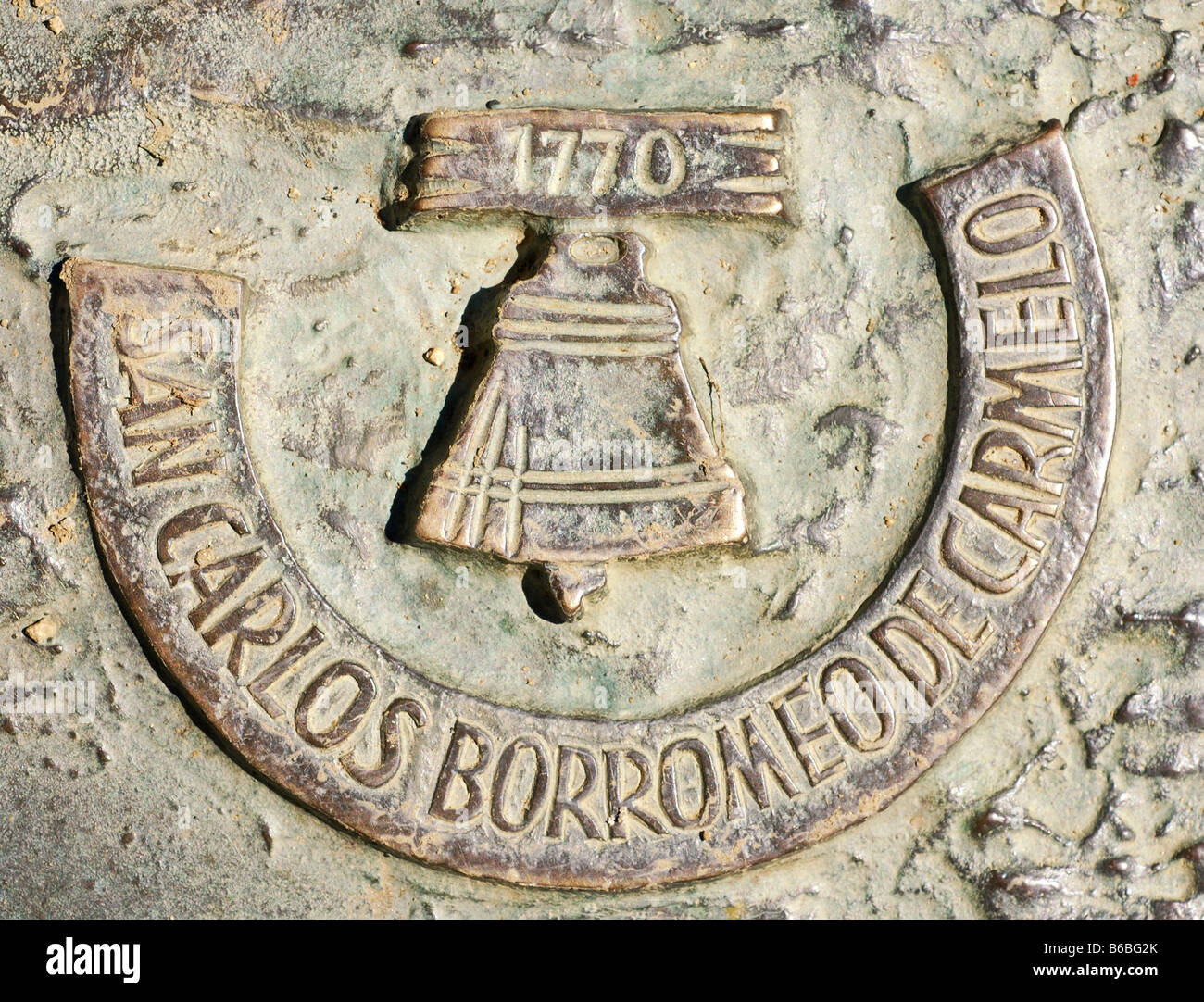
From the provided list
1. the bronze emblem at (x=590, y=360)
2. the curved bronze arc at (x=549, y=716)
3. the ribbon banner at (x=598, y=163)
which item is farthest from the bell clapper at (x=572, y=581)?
the ribbon banner at (x=598, y=163)

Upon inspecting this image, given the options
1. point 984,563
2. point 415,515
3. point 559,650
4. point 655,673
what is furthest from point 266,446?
point 984,563

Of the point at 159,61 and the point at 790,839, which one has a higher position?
the point at 159,61

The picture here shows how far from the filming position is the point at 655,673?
221cm

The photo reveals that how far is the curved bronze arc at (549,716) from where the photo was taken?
212 cm

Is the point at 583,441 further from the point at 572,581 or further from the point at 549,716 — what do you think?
the point at 549,716

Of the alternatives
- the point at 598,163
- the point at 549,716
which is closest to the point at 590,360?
the point at 598,163

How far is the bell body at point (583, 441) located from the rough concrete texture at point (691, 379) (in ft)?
0.34

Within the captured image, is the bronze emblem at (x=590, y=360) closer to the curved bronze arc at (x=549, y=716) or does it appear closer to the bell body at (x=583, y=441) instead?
the bell body at (x=583, y=441)

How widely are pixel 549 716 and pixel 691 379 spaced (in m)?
0.63

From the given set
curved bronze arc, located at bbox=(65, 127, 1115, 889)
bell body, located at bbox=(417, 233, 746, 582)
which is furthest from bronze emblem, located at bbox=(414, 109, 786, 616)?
curved bronze arc, located at bbox=(65, 127, 1115, 889)

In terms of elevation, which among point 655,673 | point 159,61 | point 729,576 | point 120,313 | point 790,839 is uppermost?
point 159,61

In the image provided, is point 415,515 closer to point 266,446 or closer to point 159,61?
point 266,446

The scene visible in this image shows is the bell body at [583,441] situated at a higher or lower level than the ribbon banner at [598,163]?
lower

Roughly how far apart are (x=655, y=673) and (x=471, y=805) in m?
0.38
